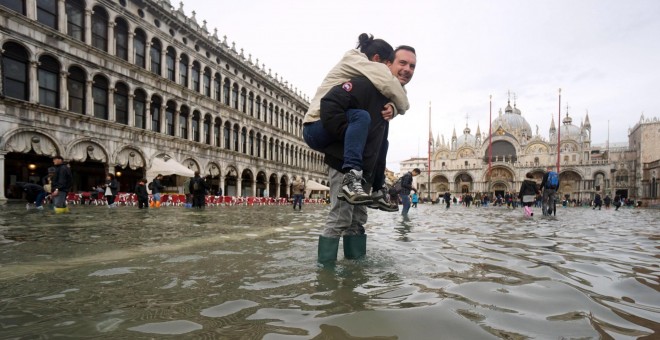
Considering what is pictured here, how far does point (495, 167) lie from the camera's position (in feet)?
233

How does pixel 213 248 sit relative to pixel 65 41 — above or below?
Result: below

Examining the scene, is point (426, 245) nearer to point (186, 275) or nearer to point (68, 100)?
point (186, 275)

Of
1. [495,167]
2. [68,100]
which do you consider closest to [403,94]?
[68,100]

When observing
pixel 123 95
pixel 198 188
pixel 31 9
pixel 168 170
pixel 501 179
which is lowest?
pixel 501 179

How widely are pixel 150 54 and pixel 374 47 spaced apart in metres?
23.4

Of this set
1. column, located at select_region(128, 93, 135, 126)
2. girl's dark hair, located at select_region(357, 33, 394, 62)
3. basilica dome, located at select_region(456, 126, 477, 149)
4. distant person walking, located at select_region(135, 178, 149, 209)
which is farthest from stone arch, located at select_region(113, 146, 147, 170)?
basilica dome, located at select_region(456, 126, 477, 149)

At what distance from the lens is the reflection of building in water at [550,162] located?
61.1 meters

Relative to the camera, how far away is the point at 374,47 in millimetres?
3252

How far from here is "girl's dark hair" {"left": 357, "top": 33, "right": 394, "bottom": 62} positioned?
3.25 meters

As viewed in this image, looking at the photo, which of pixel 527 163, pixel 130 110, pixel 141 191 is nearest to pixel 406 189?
pixel 141 191

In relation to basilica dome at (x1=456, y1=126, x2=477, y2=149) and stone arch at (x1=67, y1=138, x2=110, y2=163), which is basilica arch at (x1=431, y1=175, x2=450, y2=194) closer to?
basilica dome at (x1=456, y1=126, x2=477, y2=149)

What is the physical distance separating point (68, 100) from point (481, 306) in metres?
21.1

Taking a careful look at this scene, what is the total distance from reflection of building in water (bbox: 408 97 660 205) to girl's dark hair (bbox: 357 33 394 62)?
61635 millimetres

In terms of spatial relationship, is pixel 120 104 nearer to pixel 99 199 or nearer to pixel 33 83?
pixel 33 83
